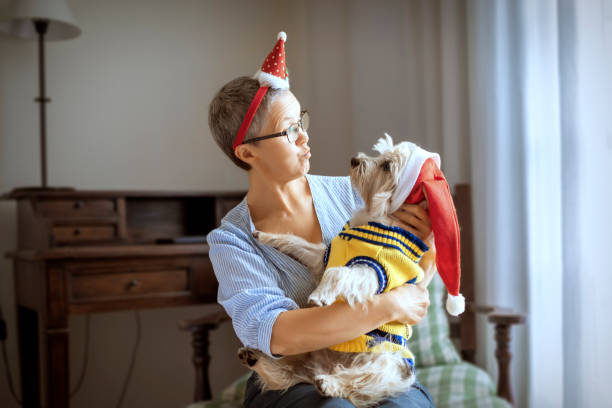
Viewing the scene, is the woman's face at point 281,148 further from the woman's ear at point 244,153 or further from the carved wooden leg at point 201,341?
the carved wooden leg at point 201,341

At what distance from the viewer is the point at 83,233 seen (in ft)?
7.82

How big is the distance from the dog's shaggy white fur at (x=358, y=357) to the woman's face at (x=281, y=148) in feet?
0.60

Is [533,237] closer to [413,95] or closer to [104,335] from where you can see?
[413,95]

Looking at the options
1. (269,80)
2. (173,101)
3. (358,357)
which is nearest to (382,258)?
(358,357)

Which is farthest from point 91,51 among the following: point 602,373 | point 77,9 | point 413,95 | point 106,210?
point 602,373

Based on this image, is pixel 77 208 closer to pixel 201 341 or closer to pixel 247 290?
pixel 201 341

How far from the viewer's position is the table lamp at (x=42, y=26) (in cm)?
241

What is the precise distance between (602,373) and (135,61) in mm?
2466

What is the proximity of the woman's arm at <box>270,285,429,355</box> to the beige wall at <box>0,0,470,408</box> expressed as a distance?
140 cm

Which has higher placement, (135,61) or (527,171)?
(135,61)

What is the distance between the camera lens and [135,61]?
9.69ft

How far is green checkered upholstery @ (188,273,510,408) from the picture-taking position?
1.94m

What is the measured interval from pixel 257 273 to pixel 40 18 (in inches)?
68.0

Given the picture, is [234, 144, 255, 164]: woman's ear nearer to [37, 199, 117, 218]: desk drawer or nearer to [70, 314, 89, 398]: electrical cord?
[37, 199, 117, 218]: desk drawer
